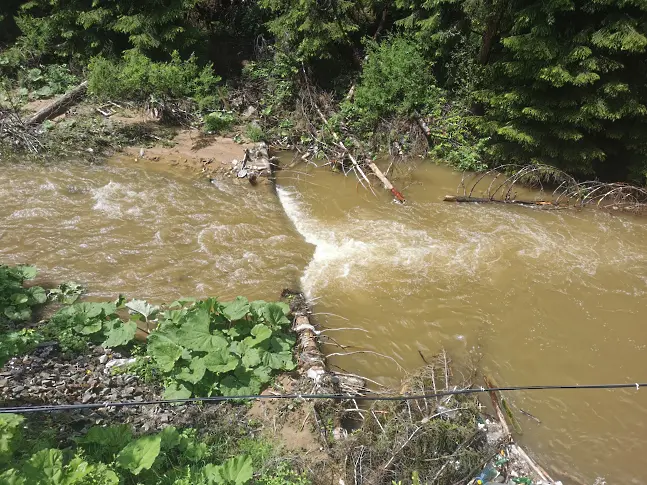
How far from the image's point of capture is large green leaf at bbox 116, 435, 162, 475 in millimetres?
3916

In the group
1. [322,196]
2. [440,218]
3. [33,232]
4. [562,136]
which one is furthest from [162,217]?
[562,136]

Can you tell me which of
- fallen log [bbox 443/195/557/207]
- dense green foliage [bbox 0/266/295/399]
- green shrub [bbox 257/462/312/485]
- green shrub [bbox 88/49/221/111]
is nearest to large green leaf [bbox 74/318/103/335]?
dense green foliage [bbox 0/266/295/399]

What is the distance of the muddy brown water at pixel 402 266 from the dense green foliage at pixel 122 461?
2.20 meters

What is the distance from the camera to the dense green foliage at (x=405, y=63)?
8.73 m

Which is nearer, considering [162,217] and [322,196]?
[162,217]

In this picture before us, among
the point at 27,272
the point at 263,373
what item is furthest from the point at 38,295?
the point at 263,373

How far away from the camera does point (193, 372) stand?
514 centimetres

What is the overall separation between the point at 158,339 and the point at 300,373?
65.1 inches

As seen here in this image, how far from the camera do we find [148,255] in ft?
25.6

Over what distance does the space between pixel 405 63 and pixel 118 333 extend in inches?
353

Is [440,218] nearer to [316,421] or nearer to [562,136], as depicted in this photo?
[562,136]

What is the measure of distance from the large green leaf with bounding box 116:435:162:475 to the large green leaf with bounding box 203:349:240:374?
1052 millimetres

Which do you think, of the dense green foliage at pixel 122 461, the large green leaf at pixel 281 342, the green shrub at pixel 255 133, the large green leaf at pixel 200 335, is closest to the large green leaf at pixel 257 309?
the large green leaf at pixel 281 342

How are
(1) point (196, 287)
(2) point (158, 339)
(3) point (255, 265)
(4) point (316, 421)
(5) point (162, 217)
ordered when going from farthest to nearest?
(5) point (162, 217) → (3) point (255, 265) → (1) point (196, 287) → (2) point (158, 339) → (4) point (316, 421)
